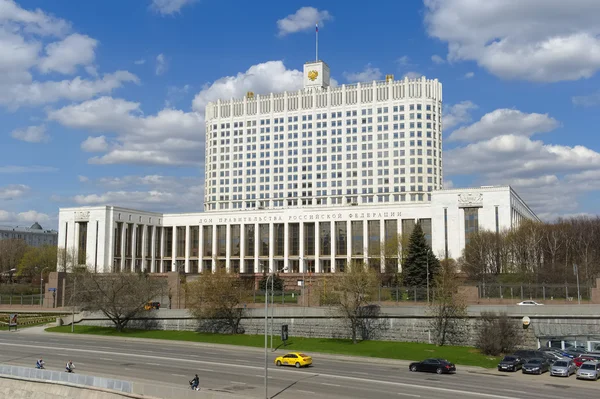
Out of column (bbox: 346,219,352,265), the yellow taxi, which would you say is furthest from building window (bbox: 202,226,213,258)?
the yellow taxi

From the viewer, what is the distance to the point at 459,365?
177 ft

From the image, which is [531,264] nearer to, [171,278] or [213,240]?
[171,278]

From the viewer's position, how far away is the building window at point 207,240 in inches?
5920

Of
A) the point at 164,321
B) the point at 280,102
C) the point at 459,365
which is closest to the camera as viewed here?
the point at 459,365

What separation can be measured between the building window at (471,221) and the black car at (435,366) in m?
70.4

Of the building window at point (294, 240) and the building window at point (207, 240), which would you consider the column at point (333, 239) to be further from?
the building window at point (207, 240)

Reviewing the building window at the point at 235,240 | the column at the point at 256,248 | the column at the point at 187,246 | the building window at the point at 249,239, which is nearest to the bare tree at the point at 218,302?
the column at the point at 256,248

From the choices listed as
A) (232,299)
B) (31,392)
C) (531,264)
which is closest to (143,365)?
(31,392)

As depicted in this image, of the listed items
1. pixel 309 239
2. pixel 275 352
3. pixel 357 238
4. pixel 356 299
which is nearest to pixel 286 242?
pixel 309 239

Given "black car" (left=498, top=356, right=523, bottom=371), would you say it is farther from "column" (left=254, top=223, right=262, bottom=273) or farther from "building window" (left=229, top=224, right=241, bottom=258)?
"building window" (left=229, top=224, right=241, bottom=258)

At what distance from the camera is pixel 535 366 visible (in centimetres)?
4853

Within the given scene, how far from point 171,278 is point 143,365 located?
113 feet

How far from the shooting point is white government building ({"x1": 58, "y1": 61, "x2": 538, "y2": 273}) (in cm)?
12912

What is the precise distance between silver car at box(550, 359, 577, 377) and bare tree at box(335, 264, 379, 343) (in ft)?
73.5
